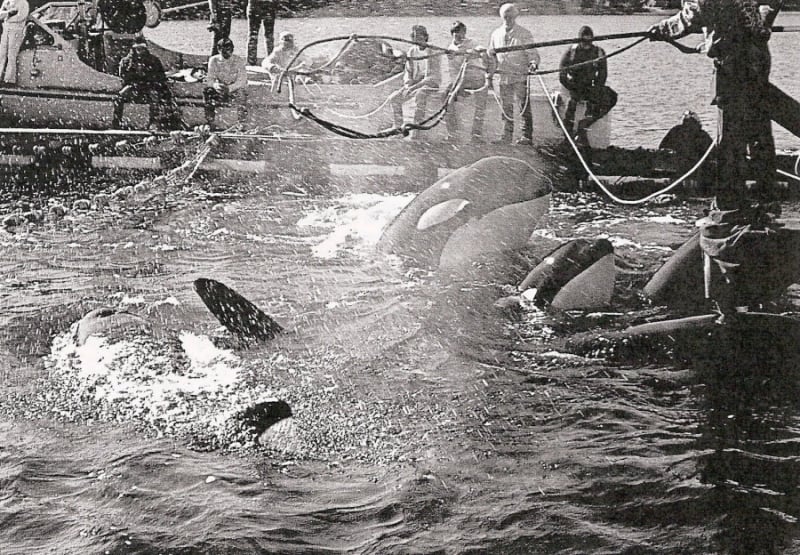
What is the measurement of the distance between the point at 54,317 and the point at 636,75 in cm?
4000

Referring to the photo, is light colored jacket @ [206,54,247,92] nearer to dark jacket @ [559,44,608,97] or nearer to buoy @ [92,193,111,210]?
buoy @ [92,193,111,210]

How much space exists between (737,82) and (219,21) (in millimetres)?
12526

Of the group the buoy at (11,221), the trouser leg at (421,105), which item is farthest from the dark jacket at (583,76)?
the buoy at (11,221)

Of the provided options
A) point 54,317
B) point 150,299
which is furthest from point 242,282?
point 54,317

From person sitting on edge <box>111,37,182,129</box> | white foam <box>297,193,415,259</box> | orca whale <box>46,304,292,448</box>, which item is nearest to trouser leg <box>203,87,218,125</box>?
person sitting on edge <box>111,37,182,129</box>

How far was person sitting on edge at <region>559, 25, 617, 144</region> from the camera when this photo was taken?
14.3m

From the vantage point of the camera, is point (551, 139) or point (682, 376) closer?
point (682, 376)

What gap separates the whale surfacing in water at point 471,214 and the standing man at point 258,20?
29.3 ft

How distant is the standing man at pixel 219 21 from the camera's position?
57.3 feet

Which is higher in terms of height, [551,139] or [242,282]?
[551,139]

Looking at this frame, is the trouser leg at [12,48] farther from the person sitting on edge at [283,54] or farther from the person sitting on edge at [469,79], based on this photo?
the person sitting on edge at [469,79]

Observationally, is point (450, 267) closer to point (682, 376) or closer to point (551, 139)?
point (682, 376)

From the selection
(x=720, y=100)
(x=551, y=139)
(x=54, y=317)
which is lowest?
(x=54, y=317)

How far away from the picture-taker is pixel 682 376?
24.2 ft
